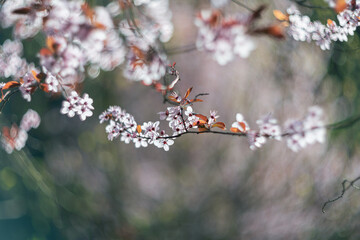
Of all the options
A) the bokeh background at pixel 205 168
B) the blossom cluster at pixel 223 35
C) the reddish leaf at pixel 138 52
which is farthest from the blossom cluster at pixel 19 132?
the blossom cluster at pixel 223 35

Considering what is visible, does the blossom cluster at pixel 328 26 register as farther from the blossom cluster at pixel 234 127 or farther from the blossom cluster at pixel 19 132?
the blossom cluster at pixel 19 132

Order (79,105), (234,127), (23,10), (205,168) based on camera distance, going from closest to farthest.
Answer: (23,10), (234,127), (79,105), (205,168)

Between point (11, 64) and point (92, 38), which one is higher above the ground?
point (11, 64)

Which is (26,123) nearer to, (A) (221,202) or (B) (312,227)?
(A) (221,202)

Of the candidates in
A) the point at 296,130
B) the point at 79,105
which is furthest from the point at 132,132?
the point at 296,130

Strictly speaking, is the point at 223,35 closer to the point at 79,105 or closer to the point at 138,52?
the point at 138,52

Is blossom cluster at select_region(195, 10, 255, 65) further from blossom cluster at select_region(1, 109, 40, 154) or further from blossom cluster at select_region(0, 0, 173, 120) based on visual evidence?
blossom cluster at select_region(1, 109, 40, 154)
